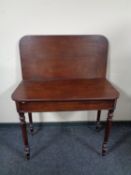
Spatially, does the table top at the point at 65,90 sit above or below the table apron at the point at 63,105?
above

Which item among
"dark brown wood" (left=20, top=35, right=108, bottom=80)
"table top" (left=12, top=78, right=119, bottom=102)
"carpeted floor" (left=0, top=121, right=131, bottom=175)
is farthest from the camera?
"dark brown wood" (left=20, top=35, right=108, bottom=80)

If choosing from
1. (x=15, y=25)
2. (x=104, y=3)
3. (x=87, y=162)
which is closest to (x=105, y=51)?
(x=104, y=3)

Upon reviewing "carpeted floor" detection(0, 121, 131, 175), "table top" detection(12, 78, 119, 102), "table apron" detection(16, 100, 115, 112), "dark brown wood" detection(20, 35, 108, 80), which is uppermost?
"dark brown wood" detection(20, 35, 108, 80)

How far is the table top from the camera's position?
4.55 ft

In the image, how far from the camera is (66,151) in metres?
1.75

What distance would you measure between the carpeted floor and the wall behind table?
62 cm

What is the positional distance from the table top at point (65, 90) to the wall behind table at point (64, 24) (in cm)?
26

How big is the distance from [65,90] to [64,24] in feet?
2.12

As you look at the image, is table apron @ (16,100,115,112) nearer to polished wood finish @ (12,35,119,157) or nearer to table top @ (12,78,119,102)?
table top @ (12,78,119,102)

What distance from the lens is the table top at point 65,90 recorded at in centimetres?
139

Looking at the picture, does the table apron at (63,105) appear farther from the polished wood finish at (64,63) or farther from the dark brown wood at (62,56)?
the dark brown wood at (62,56)

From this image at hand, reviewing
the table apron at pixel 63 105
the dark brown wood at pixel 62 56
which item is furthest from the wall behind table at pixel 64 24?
the table apron at pixel 63 105

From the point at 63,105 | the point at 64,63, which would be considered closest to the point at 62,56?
the point at 64,63

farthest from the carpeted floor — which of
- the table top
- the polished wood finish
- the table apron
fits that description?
the table top
